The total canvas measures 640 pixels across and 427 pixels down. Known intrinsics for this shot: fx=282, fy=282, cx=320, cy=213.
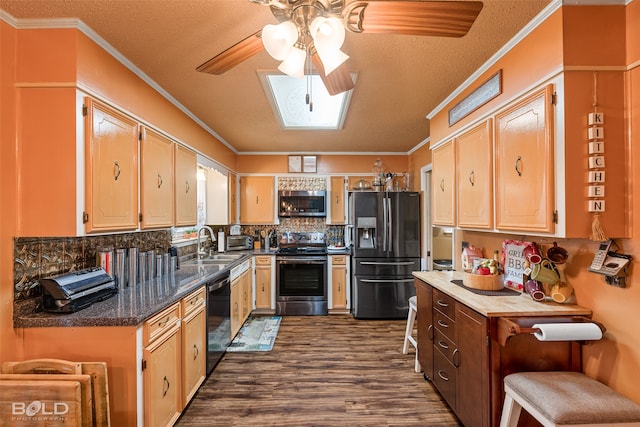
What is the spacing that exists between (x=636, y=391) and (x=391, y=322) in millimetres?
2720

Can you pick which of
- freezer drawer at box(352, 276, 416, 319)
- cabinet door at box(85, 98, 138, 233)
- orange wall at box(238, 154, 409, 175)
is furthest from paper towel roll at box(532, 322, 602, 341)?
orange wall at box(238, 154, 409, 175)

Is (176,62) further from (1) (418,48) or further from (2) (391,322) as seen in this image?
(2) (391,322)

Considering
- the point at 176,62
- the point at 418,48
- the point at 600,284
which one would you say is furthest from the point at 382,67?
the point at 600,284

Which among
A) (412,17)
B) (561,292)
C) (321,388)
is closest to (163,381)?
(321,388)

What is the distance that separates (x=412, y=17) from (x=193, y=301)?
7.42ft

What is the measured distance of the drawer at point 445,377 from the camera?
193cm

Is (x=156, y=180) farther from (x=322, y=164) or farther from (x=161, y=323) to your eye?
(x=322, y=164)

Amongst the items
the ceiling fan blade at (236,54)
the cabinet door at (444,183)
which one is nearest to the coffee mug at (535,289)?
the cabinet door at (444,183)

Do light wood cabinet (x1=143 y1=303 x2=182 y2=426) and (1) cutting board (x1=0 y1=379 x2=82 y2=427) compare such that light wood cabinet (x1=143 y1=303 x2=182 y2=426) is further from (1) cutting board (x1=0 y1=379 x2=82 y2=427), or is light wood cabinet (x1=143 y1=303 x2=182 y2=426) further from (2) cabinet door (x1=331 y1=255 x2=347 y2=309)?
(2) cabinet door (x1=331 y1=255 x2=347 y2=309)

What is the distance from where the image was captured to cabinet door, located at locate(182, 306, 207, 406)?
205 centimetres

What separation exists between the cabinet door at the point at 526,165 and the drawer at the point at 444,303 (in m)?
0.61

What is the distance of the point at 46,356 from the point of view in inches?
59.5

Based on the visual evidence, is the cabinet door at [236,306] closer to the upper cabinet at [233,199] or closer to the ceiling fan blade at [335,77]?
the upper cabinet at [233,199]

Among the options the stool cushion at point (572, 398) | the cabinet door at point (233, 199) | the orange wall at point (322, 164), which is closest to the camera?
the stool cushion at point (572, 398)
